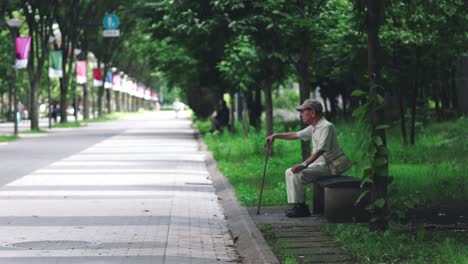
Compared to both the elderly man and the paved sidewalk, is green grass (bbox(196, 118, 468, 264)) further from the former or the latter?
the paved sidewalk

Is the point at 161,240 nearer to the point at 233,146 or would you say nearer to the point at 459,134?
the point at 459,134

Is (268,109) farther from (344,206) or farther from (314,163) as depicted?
(344,206)

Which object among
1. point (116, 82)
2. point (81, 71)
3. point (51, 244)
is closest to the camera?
point (51, 244)

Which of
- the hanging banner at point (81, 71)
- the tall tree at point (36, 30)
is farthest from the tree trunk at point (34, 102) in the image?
the hanging banner at point (81, 71)

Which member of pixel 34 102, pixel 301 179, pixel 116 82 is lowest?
pixel 301 179

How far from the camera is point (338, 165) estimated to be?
12.7 meters

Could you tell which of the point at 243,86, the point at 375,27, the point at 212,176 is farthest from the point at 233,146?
the point at 375,27

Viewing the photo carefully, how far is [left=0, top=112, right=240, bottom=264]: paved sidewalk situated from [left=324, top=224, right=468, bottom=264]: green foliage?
1.17 meters

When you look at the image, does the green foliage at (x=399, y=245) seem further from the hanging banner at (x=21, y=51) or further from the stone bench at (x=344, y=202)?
the hanging banner at (x=21, y=51)

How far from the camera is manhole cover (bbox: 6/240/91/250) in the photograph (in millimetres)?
10422

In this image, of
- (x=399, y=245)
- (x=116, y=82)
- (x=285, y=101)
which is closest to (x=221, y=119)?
(x=285, y=101)

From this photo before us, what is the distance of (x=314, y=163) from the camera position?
1282 centimetres

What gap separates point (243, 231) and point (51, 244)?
84.4 inches

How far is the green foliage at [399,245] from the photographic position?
28.6 ft
